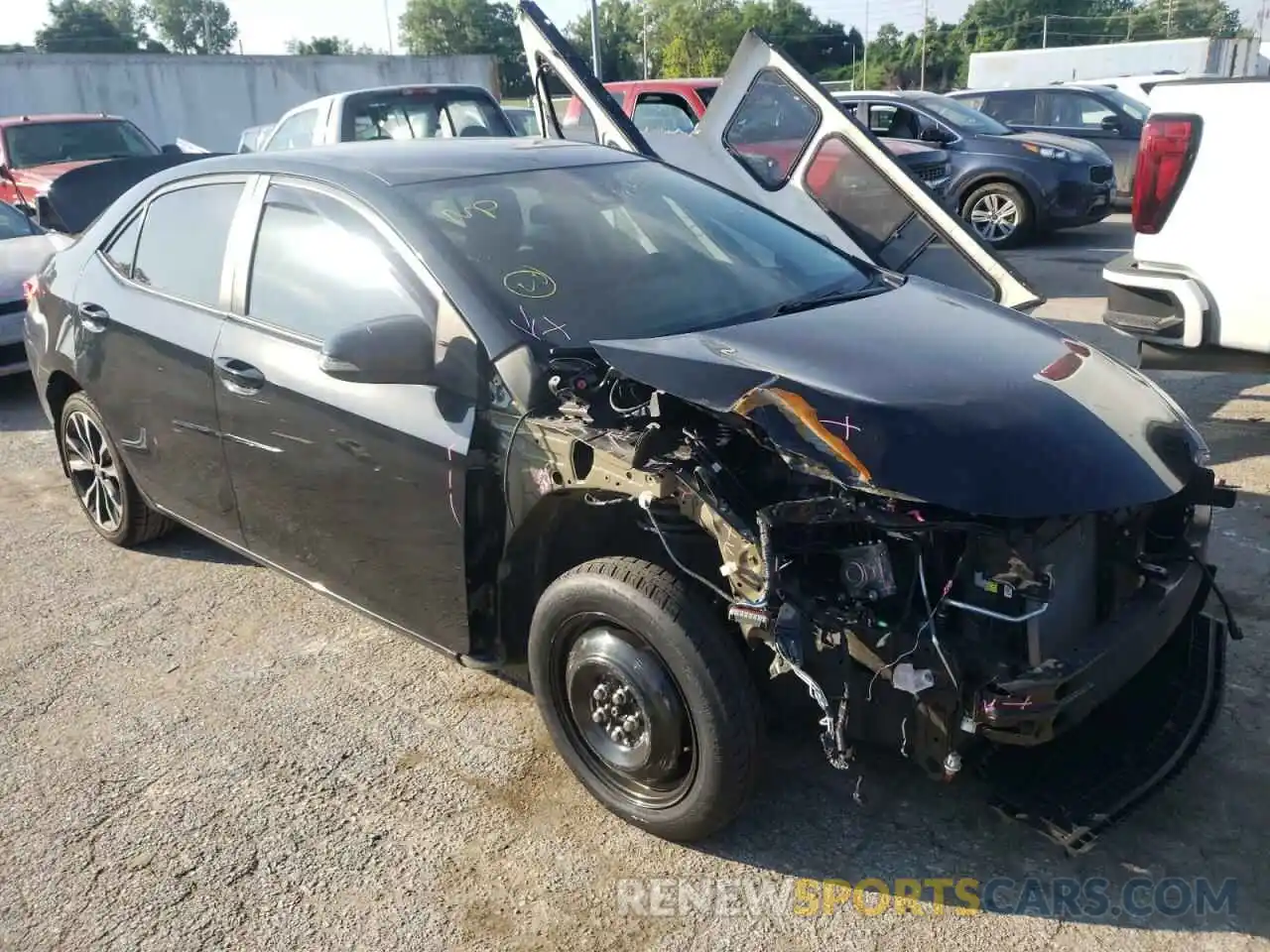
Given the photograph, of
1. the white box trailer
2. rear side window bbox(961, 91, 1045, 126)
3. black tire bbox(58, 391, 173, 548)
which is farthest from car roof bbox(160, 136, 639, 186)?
the white box trailer

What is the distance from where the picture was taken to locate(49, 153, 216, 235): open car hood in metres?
7.91

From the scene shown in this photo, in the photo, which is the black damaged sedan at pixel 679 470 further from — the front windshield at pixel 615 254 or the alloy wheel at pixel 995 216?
the alloy wheel at pixel 995 216

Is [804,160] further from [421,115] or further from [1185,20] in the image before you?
[1185,20]

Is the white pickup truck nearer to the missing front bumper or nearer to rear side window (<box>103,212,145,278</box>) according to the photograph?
the missing front bumper

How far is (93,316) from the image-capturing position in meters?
4.39

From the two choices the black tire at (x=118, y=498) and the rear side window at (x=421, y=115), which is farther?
the rear side window at (x=421, y=115)

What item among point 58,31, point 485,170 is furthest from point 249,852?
point 58,31

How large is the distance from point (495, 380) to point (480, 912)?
136cm

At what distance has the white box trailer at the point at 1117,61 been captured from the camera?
33688mm

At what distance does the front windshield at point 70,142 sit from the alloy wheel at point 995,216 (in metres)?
9.27

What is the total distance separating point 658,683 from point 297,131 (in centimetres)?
882

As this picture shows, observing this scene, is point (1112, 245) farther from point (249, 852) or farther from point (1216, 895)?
point (249, 852)

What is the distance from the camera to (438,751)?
3.28m

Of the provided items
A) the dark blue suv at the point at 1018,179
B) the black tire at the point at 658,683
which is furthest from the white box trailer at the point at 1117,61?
the black tire at the point at 658,683
